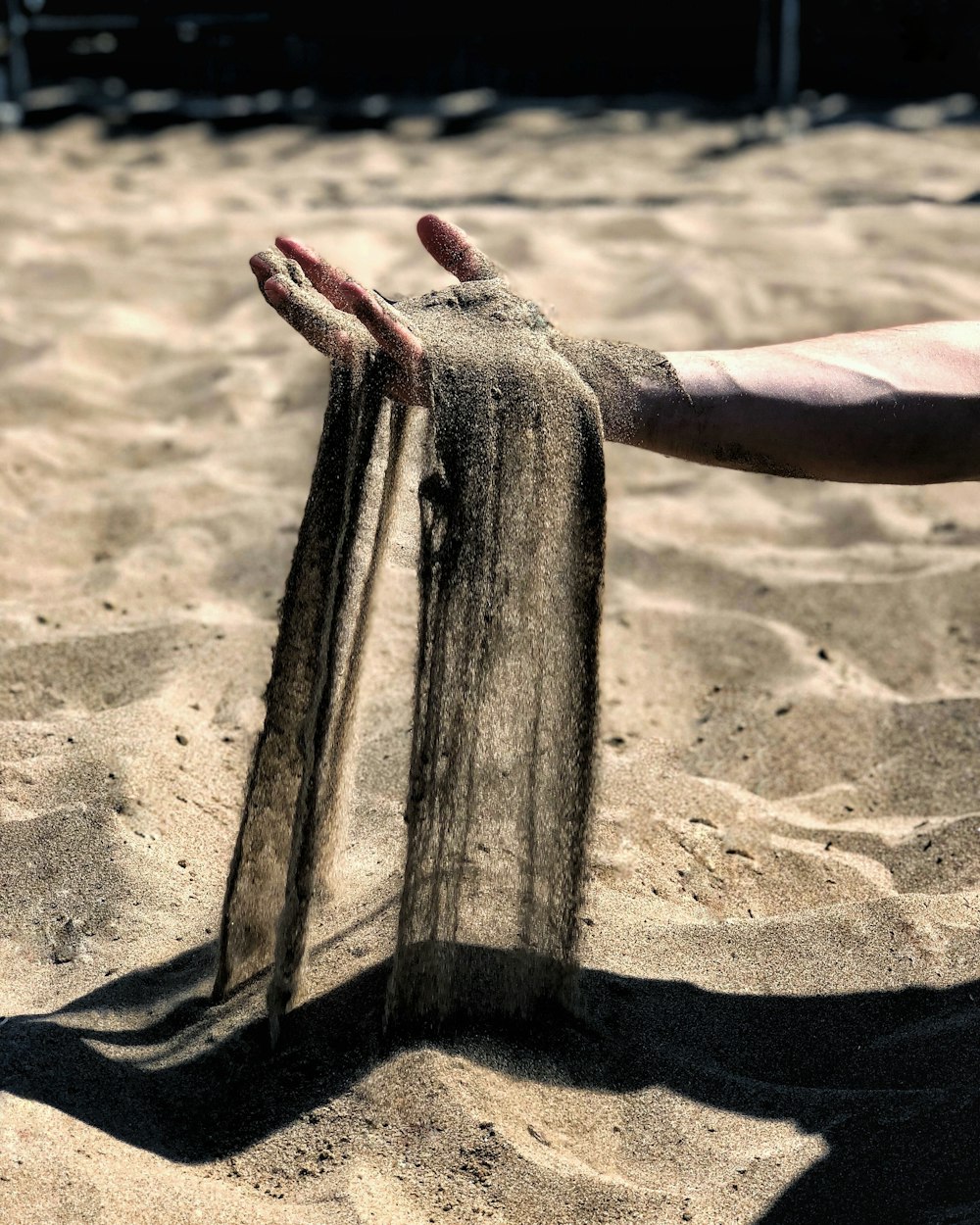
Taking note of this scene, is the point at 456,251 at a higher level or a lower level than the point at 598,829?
higher

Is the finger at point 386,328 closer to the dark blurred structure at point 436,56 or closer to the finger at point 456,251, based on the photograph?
the finger at point 456,251

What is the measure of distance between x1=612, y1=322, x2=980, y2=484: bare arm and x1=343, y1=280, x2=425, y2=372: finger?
29cm

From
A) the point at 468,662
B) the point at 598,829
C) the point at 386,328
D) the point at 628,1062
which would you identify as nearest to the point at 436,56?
the point at 598,829

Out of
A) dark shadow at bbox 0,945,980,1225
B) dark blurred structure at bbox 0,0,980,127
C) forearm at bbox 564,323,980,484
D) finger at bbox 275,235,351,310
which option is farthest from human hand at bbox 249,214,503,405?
dark blurred structure at bbox 0,0,980,127

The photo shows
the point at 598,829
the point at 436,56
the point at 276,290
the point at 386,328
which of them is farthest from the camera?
the point at 436,56

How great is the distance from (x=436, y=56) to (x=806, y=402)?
7.33 metres

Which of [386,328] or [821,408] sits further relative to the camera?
[821,408]

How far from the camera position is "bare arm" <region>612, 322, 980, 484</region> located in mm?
1782

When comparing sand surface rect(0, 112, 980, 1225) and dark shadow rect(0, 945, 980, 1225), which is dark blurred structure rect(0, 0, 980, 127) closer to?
sand surface rect(0, 112, 980, 1225)

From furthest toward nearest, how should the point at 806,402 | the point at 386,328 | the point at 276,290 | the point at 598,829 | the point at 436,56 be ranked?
1. the point at 436,56
2. the point at 598,829
3. the point at 806,402
4. the point at 276,290
5. the point at 386,328

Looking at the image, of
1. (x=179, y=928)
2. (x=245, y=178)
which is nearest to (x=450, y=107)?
(x=245, y=178)

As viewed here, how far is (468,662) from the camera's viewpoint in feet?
5.34

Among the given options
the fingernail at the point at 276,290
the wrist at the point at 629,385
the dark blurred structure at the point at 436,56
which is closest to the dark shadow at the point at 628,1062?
the wrist at the point at 629,385

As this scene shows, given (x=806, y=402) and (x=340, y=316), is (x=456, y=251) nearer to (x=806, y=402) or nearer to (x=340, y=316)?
(x=340, y=316)
